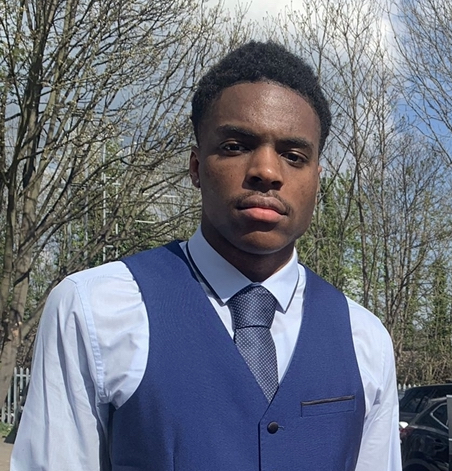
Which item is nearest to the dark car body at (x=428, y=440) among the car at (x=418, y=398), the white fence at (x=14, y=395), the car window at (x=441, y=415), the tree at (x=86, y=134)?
the car window at (x=441, y=415)

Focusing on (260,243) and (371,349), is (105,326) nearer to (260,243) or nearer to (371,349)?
(260,243)

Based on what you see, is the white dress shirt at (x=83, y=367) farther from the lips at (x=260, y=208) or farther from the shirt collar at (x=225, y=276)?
the lips at (x=260, y=208)

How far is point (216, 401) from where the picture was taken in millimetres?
1556

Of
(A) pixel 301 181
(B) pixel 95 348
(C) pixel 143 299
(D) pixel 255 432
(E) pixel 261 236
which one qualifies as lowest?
(D) pixel 255 432

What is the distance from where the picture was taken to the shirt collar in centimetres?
174

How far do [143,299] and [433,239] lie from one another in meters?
15.1

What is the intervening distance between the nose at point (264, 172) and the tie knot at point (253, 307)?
24 centimetres

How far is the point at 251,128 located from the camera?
1.68 meters

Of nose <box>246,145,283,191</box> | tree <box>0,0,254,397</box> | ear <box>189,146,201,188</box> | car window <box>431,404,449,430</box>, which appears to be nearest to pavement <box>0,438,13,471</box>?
tree <box>0,0,254,397</box>

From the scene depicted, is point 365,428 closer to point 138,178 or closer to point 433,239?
point 138,178

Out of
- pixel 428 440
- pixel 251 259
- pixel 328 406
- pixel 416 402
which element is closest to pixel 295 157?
pixel 251 259

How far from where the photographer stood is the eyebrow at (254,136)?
1686 mm

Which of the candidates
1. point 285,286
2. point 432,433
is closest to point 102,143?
point 432,433

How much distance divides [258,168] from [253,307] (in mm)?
304
